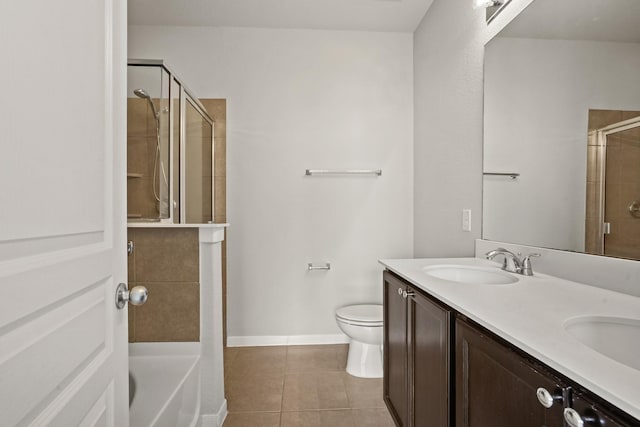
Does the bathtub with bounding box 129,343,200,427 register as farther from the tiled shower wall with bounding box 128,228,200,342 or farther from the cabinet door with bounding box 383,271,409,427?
the cabinet door with bounding box 383,271,409,427

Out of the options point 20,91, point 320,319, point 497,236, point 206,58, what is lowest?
point 320,319

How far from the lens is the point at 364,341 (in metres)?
2.21

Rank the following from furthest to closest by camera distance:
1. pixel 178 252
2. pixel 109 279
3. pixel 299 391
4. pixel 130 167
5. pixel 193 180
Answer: pixel 193 180 < pixel 299 391 < pixel 130 167 < pixel 178 252 < pixel 109 279

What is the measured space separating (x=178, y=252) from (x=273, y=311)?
1326 mm

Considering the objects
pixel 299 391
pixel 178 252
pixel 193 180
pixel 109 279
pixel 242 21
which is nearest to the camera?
pixel 109 279

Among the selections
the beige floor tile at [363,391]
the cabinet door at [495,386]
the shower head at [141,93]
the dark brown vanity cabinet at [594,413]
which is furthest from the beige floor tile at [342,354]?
the shower head at [141,93]

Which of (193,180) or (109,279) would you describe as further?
(193,180)

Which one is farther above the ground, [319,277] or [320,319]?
[319,277]

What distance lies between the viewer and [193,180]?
91.4 inches

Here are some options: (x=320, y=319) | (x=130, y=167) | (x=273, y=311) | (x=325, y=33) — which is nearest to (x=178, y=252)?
(x=130, y=167)

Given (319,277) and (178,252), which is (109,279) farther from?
(319,277)

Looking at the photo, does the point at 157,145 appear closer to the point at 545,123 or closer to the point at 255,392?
the point at 255,392

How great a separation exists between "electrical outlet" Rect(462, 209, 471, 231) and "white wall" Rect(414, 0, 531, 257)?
0.11 feet

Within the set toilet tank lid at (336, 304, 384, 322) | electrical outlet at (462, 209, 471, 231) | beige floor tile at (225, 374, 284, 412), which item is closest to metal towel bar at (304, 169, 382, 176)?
electrical outlet at (462, 209, 471, 231)
